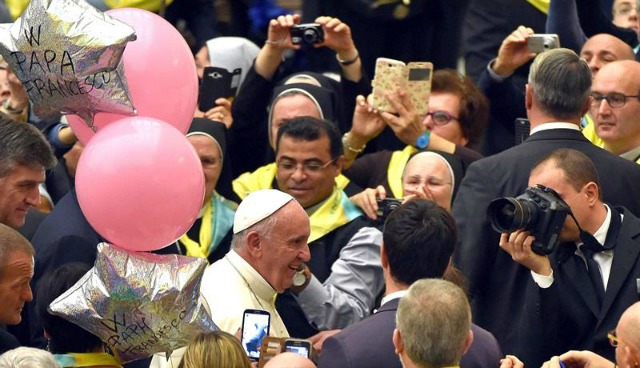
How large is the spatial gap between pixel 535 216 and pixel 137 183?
4.79ft

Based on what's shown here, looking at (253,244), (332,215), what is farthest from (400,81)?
(253,244)

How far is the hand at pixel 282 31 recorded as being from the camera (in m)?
7.86

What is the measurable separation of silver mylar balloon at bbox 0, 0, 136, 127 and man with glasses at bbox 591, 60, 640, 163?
2.55 metres

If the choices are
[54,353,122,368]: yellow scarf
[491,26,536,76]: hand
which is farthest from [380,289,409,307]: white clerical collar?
[491,26,536,76]: hand

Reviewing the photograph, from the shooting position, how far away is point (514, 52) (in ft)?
25.1

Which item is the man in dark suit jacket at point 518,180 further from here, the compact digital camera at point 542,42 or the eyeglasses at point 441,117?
the eyeglasses at point 441,117

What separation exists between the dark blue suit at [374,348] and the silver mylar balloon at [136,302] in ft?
1.66

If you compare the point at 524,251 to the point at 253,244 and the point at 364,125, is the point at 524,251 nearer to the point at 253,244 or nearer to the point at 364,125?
the point at 253,244

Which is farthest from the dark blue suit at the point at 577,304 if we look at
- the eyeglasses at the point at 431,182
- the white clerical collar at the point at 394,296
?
the eyeglasses at the point at 431,182

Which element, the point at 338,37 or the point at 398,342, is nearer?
the point at 398,342

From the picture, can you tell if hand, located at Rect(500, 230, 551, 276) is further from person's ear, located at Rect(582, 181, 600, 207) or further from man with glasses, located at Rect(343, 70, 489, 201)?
man with glasses, located at Rect(343, 70, 489, 201)

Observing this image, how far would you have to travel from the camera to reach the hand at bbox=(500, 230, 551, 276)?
222 inches

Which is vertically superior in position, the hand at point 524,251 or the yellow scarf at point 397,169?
the hand at point 524,251

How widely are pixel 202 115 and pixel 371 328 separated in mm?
3131
